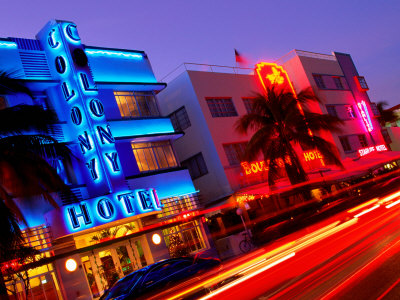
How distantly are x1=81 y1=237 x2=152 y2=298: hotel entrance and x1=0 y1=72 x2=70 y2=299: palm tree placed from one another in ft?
20.7

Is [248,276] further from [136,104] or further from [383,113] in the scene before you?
[383,113]

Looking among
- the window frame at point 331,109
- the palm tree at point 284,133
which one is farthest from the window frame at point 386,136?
the palm tree at point 284,133

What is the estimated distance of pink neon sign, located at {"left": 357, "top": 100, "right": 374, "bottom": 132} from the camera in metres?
45.9

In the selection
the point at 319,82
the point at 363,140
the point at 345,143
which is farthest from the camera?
the point at 363,140

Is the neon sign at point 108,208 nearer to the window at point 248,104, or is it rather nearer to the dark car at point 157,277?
the dark car at point 157,277

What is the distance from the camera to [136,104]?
2636 centimetres

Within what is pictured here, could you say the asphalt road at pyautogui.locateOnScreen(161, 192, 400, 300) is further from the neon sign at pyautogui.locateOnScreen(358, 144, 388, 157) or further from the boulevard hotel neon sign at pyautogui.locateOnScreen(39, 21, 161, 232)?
the neon sign at pyautogui.locateOnScreen(358, 144, 388, 157)

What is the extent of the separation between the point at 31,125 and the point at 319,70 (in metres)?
34.4

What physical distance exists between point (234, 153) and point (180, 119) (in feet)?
14.8

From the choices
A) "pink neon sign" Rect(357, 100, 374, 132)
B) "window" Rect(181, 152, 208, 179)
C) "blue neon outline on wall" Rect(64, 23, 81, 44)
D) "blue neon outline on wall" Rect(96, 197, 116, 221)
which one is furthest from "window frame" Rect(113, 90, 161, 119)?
"pink neon sign" Rect(357, 100, 374, 132)

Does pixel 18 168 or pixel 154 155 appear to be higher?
pixel 154 155

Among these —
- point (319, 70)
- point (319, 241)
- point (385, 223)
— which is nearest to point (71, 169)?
point (319, 241)

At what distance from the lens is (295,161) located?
27.1 m

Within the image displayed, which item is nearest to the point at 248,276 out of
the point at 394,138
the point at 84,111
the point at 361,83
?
the point at 84,111
